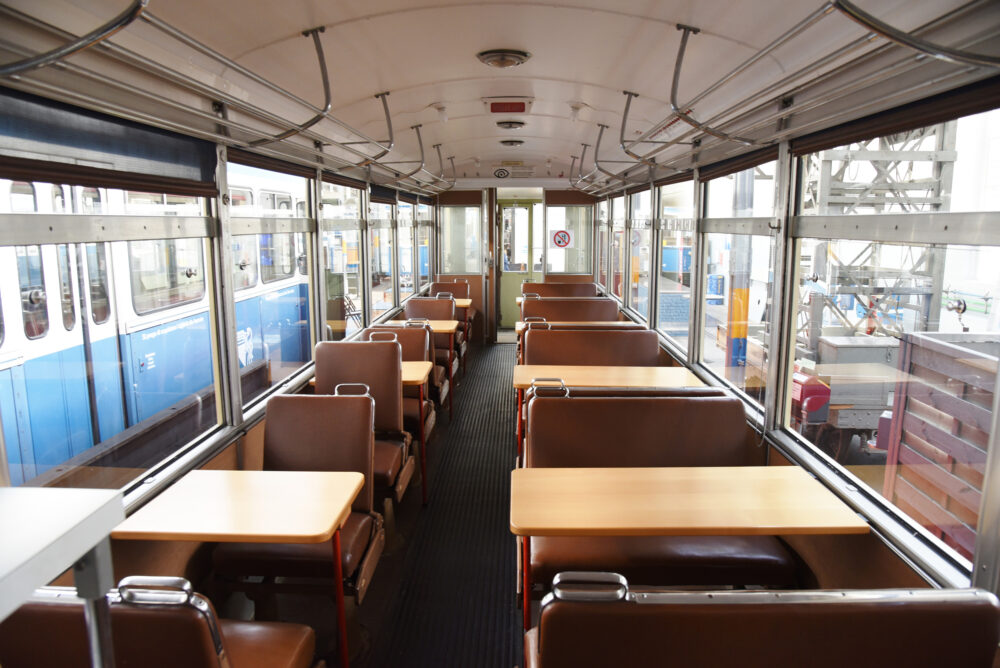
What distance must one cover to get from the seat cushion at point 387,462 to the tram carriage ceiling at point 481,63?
1.71m

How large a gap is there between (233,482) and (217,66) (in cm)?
157

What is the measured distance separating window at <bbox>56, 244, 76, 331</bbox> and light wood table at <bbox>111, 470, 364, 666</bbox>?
134 centimetres

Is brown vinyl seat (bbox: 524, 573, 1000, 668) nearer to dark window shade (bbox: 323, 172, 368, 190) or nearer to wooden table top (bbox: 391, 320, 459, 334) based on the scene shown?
dark window shade (bbox: 323, 172, 368, 190)

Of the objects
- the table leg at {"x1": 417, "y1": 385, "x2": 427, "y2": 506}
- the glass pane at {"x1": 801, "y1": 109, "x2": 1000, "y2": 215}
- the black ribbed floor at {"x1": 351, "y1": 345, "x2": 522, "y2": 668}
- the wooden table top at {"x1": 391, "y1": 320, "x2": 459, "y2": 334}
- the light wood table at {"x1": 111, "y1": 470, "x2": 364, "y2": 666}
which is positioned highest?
the glass pane at {"x1": 801, "y1": 109, "x2": 1000, "y2": 215}

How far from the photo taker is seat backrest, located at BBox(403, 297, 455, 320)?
21.2ft

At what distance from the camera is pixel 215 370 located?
10.2 ft

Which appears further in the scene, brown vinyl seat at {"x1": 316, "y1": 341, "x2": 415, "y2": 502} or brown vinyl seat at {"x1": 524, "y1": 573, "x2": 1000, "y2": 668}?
brown vinyl seat at {"x1": 316, "y1": 341, "x2": 415, "y2": 502}

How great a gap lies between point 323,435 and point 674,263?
377cm

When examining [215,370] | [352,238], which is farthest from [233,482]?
[352,238]

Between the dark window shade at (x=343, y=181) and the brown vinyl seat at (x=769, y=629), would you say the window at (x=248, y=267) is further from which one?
the brown vinyl seat at (x=769, y=629)

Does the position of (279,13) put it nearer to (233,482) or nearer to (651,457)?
(233,482)

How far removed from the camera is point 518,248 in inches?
400

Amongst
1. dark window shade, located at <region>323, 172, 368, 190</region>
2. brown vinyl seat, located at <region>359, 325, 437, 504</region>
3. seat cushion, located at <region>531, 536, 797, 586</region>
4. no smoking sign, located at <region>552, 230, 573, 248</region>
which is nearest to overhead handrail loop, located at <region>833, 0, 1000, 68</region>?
seat cushion, located at <region>531, 536, 797, 586</region>

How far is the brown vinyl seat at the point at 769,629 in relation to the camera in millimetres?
1220
